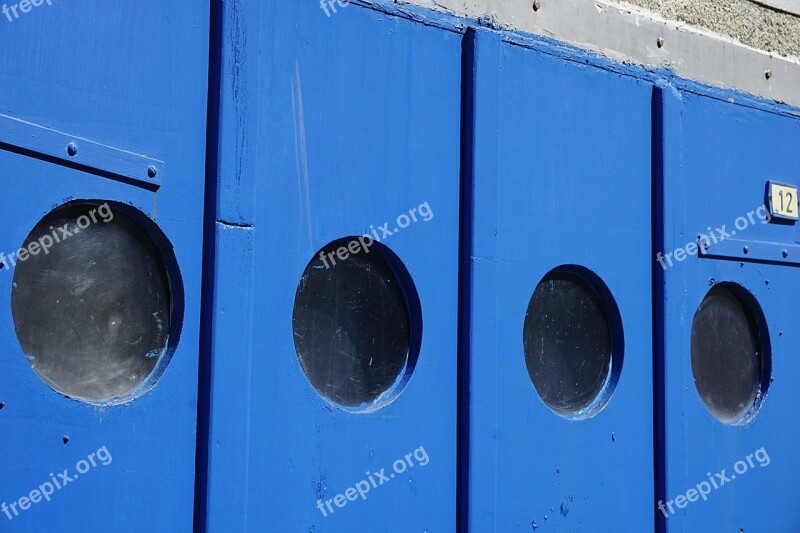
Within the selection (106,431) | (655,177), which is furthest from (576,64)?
(106,431)

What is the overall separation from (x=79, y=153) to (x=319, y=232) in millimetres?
796

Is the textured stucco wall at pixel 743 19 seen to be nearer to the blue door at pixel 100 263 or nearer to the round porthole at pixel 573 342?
the round porthole at pixel 573 342

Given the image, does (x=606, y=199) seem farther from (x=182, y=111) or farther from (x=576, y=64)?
(x=182, y=111)

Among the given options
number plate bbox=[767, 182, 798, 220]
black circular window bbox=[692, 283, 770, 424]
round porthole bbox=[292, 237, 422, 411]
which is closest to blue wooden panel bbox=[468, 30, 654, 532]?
round porthole bbox=[292, 237, 422, 411]

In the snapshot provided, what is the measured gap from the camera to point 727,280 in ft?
13.9

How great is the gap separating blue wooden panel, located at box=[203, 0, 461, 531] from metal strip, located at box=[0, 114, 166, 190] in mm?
230

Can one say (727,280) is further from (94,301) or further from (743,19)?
(94,301)

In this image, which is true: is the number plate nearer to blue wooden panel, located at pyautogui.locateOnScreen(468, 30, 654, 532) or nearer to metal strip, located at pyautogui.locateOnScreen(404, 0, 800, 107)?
metal strip, located at pyautogui.locateOnScreen(404, 0, 800, 107)

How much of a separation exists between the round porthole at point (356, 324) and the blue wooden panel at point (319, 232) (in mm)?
60

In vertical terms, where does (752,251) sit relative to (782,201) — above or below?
below

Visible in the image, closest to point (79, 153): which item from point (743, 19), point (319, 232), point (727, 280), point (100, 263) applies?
point (100, 263)

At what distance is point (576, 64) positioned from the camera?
152 inches

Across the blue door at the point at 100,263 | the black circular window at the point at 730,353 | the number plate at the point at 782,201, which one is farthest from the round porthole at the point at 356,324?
the number plate at the point at 782,201

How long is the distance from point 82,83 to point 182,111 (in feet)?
1.00
